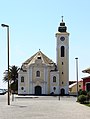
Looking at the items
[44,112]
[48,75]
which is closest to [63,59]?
[48,75]

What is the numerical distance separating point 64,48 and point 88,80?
40.9 metres

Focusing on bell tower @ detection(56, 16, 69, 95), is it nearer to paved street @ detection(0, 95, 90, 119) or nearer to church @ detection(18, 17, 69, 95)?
A: church @ detection(18, 17, 69, 95)

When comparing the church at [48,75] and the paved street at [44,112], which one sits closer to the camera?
the paved street at [44,112]

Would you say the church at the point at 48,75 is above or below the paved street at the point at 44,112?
above

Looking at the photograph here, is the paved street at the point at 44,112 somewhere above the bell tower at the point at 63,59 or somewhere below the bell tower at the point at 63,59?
below

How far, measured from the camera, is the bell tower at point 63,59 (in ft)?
322

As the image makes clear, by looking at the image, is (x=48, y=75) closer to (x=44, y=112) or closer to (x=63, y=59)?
(x=63, y=59)

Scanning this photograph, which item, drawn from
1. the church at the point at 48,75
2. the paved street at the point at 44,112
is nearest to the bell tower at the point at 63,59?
the church at the point at 48,75

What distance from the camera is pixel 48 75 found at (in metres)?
99.3

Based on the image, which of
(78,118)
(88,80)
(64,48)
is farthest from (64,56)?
(78,118)

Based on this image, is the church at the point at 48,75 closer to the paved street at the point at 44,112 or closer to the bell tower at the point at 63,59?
the bell tower at the point at 63,59

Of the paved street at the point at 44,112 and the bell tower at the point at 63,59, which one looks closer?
the paved street at the point at 44,112

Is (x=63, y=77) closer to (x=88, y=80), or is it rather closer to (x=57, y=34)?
(x=57, y=34)

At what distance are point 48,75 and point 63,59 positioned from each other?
5.62m
